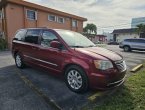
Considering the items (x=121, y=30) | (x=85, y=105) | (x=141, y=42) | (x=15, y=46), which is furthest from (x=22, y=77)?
(x=121, y=30)

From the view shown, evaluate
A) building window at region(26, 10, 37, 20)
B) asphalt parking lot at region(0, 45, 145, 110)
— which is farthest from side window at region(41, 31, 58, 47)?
building window at region(26, 10, 37, 20)

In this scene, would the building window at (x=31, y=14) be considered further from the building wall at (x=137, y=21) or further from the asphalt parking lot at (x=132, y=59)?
the building wall at (x=137, y=21)

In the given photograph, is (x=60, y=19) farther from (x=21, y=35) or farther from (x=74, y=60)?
(x=74, y=60)

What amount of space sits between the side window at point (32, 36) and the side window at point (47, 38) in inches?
14.9

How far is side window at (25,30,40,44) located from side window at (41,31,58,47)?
1.24 ft

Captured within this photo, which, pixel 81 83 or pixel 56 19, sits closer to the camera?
pixel 81 83

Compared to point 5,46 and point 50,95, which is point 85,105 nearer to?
point 50,95

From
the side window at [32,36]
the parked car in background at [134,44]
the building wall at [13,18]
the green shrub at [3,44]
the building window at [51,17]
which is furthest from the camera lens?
the building window at [51,17]

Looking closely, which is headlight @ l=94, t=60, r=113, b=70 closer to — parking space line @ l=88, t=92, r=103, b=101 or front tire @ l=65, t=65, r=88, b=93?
front tire @ l=65, t=65, r=88, b=93

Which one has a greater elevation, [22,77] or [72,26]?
[72,26]

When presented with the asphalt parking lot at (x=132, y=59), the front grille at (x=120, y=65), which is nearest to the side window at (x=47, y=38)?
the front grille at (x=120, y=65)

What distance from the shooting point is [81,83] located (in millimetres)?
4648

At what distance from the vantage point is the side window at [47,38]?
18.5 feet

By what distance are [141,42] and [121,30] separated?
133 feet
